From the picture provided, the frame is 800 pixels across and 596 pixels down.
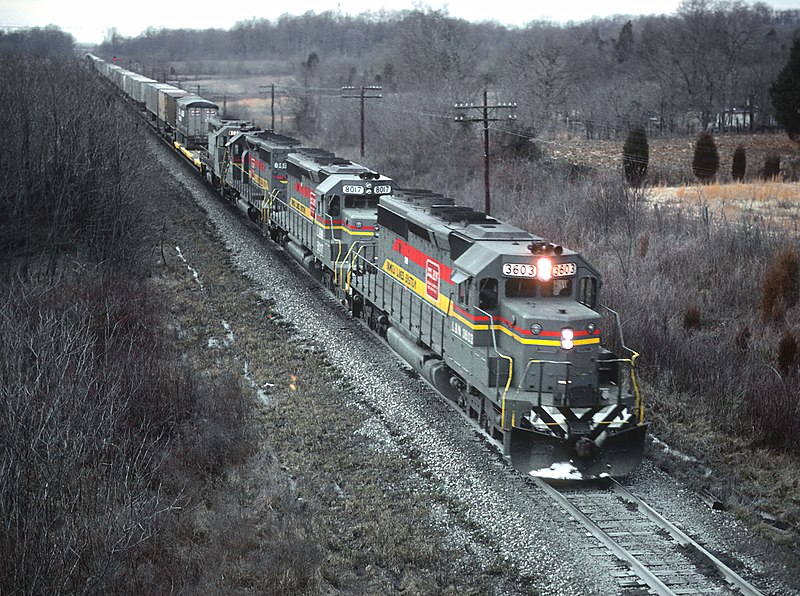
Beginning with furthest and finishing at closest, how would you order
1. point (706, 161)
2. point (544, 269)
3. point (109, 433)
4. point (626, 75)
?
point (626, 75) < point (706, 161) < point (544, 269) < point (109, 433)

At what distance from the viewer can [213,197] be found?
136 feet

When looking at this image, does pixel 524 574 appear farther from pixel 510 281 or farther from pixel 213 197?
pixel 213 197

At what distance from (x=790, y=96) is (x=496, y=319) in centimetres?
3930

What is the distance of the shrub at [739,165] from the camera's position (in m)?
42.0

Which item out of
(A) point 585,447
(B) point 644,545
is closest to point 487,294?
(A) point 585,447

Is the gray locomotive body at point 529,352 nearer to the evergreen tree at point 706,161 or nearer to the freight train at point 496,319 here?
the freight train at point 496,319

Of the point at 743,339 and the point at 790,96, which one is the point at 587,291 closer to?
the point at 743,339

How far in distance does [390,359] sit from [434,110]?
43918mm

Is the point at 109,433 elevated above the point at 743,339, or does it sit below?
above

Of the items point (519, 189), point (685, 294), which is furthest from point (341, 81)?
point (685, 294)

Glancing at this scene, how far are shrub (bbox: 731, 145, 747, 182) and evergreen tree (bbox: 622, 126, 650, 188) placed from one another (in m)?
4.25

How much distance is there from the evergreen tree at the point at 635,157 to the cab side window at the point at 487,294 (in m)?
28.3

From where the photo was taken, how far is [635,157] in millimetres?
42219

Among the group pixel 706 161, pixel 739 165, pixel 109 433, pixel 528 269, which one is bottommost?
pixel 109 433
